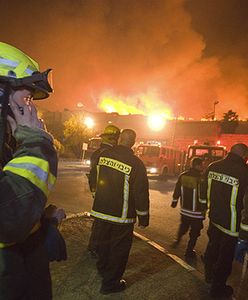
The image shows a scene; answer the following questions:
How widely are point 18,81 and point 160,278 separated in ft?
10.9

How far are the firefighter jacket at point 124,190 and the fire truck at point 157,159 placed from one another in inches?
608

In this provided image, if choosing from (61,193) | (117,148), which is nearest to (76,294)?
(117,148)

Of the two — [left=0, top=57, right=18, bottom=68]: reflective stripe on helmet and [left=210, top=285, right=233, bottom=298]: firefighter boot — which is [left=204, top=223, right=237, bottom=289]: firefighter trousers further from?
[left=0, top=57, right=18, bottom=68]: reflective stripe on helmet

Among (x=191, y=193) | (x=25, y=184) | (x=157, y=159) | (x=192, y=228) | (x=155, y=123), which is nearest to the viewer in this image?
(x=25, y=184)

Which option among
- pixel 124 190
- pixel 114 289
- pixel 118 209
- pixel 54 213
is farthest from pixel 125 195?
pixel 54 213

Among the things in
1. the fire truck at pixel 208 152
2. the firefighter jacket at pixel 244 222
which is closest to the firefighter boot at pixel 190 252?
the firefighter jacket at pixel 244 222

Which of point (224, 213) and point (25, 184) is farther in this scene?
point (224, 213)

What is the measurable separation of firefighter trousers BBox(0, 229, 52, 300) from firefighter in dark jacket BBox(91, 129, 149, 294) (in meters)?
2.04

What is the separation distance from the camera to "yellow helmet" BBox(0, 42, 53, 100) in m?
1.36

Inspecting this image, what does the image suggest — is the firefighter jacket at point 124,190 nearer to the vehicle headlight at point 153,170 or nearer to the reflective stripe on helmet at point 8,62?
the reflective stripe on helmet at point 8,62

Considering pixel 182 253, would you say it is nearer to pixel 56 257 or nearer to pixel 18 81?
pixel 56 257

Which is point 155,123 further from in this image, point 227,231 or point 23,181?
point 23,181

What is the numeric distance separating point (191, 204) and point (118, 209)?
2.16 m

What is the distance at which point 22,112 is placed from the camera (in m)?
1.30
